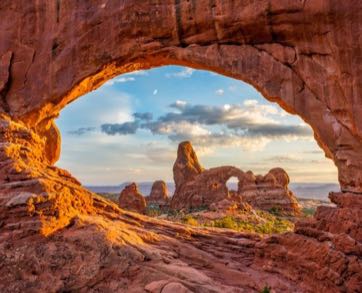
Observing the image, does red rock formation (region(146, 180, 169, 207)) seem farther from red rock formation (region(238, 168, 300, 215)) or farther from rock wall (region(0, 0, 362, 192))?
rock wall (region(0, 0, 362, 192))

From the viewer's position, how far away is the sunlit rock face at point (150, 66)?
11.3m

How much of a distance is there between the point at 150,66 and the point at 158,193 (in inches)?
2199

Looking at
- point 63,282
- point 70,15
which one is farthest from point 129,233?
point 70,15

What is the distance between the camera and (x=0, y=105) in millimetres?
15438

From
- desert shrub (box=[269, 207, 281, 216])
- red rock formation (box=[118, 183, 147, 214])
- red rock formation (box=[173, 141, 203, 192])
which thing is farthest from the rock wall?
red rock formation (box=[173, 141, 203, 192])

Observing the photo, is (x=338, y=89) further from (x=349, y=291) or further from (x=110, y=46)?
(x=110, y=46)

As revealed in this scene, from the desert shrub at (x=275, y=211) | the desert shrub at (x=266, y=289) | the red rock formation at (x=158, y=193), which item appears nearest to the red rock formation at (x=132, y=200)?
the desert shrub at (x=275, y=211)

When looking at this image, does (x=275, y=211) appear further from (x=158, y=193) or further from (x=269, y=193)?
(x=158, y=193)

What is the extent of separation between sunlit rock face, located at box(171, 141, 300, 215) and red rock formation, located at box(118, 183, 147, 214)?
390 inches

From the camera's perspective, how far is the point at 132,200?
150ft

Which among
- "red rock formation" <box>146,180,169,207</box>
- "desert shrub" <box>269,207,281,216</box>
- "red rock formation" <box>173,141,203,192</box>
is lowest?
"desert shrub" <box>269,207,281,216</box>

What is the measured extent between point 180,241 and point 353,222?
6163mm

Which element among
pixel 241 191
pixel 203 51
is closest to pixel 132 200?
pixel 241 191

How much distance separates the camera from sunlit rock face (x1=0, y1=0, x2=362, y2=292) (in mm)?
11281
